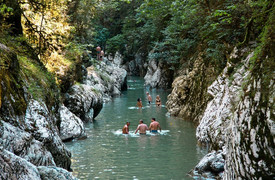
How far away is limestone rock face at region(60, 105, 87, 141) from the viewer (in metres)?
15.3

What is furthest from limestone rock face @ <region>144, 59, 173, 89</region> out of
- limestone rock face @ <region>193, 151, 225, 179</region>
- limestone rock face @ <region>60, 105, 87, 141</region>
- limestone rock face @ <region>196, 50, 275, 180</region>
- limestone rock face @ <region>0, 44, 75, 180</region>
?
limestone rock face @ <region>196, 50, 275, 180</region>

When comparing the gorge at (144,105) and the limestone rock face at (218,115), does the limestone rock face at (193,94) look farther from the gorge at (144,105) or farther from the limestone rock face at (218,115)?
the limestone rock face at (218,115)

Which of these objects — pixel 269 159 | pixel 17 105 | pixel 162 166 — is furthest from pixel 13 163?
pixel 162 166

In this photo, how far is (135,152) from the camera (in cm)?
1441

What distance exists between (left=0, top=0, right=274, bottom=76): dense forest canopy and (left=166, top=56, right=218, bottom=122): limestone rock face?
985 millimetres

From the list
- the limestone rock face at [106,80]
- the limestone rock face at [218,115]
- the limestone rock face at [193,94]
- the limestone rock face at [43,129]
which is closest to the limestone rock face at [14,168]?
the limestone rock face at [43,129]

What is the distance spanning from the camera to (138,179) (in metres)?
10.8

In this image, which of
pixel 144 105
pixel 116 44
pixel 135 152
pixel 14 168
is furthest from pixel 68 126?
pixel 116 44

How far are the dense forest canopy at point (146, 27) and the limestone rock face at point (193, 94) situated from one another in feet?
3.23

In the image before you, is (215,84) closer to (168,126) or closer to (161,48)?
(168,126)

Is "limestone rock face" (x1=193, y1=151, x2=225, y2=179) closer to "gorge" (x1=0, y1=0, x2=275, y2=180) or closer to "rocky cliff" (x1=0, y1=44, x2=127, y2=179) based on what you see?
"gorge" (x1=0, y1=0, x2=275, y2=180)

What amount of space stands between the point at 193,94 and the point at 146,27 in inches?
1143

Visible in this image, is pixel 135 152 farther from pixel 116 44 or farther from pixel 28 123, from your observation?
pixel 116 44

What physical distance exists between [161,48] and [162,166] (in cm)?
3057
